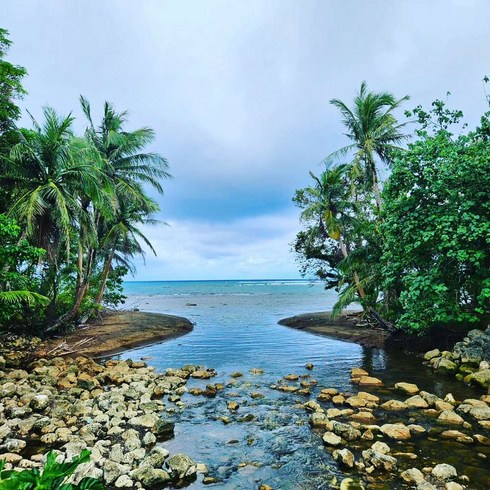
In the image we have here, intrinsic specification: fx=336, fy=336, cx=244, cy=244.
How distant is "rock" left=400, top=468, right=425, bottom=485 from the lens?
498 centimetres

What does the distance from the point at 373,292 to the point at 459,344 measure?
5705 mm

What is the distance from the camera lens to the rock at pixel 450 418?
7.12m

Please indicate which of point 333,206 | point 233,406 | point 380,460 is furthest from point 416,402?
point 333,206

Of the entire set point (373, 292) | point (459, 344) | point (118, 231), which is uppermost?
point (118, 231)

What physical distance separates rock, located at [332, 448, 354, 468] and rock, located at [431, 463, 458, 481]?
120 cm

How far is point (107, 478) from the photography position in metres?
5.09

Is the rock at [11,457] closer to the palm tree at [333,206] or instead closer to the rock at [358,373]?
the rock at [358,373]

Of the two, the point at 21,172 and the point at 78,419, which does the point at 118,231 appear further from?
the point at 78,419

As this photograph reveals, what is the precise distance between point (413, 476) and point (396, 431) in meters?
1.69


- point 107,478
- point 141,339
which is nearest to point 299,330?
point 141,339

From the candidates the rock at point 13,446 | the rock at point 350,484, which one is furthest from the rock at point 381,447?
the rock at point 13,446

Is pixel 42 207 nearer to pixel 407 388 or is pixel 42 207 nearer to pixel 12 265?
pixel 12 265

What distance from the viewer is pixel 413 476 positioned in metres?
5.04

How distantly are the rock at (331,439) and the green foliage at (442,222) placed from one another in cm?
621
